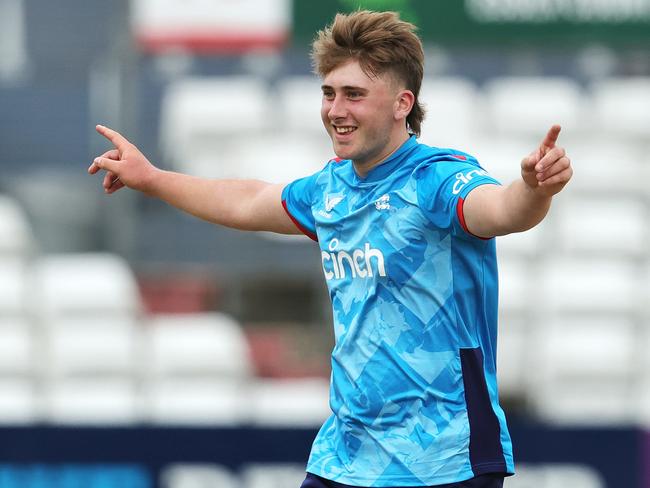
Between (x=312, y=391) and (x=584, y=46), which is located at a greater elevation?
(x=584, y=46)

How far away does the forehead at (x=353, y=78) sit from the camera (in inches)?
135

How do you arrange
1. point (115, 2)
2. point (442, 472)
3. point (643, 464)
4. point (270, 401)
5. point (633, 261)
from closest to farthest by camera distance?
point (442, 472)
point (643, 464)
point (270, 401)
point (633, 261)
point (115, 2)

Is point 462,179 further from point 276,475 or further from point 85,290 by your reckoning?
point 85,290

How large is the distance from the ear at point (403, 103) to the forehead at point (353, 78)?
57 mm

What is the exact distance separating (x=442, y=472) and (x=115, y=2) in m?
6.83

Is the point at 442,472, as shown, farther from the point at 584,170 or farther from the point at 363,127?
the point at 584,170

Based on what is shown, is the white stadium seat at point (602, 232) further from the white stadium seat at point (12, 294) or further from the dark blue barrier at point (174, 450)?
the white stadium seat at point (12, 294)

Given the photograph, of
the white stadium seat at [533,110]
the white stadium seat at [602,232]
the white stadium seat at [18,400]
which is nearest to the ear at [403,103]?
the white stadium seat at [18,400]

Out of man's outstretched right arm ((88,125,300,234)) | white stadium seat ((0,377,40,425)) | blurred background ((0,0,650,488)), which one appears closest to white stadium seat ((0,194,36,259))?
blurred background ((0,0,650,488))

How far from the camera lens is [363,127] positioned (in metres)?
3.43

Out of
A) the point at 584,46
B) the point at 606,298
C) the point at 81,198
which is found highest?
the point at 584,46

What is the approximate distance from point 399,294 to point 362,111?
48 cm

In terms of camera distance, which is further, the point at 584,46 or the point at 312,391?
the point at 584,46

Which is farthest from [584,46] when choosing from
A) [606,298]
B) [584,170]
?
[606,298]
